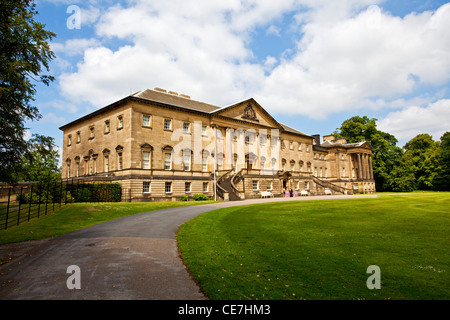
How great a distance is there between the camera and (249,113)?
49062 millimetres

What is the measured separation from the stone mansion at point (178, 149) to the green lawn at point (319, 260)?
2481cm

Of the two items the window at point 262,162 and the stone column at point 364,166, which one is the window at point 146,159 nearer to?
the window at point 262,162

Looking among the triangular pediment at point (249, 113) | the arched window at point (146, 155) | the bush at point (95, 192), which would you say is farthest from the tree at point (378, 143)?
the bush at point (95, 192)

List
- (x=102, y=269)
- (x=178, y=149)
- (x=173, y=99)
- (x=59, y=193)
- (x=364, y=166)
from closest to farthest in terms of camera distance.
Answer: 1. (x=102, y=269)
2. (x=59, y=193)
3. (x=178, y=149)
4. (x=173, y=99)
5. (x=364, y=166)

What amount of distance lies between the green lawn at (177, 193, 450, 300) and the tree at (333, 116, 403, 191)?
7376 cm

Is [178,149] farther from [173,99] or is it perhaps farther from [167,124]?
[173,99]

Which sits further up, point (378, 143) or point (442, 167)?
point (378, 143)

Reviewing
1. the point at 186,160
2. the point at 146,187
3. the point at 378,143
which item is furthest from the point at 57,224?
the point at 378,143

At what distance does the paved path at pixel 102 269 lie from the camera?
5.63 meters

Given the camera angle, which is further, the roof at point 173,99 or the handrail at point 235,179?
the handrail at point 235,179

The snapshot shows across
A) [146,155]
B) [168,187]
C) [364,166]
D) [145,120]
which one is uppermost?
[145,120]

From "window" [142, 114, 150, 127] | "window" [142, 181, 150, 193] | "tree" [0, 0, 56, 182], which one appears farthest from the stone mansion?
"tree" [0, 0, 56, 182]

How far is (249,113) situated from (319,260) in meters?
43.1
